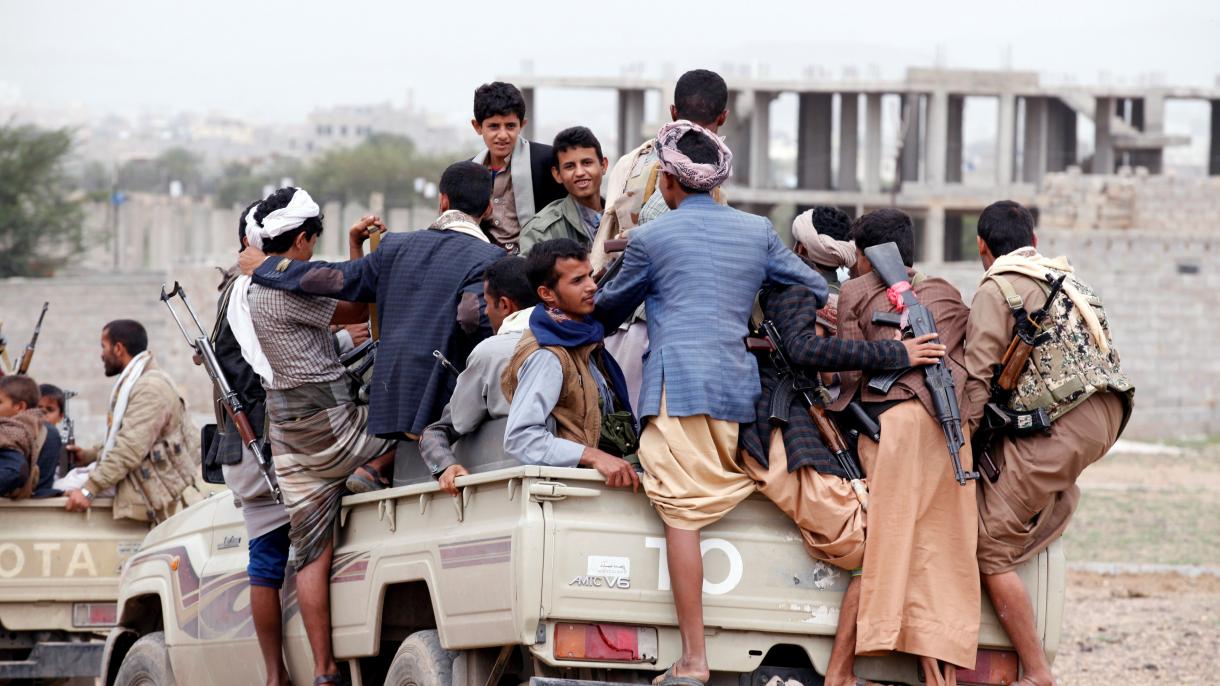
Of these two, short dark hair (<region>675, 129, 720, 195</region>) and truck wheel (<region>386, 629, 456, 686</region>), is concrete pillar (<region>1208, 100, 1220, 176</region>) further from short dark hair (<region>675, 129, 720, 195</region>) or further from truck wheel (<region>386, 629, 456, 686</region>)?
truck wheel (<region>386, 629, 456, 686</region>)

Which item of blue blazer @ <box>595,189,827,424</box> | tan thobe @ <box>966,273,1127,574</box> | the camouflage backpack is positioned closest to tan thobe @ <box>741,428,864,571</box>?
blue blazer @ <box>595,189,827,424</box>

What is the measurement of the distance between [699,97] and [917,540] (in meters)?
2.13

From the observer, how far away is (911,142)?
182ft

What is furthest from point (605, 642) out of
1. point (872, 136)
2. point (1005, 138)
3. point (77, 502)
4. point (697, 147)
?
point (1005, 138)

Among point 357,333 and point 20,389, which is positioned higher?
point 357,333

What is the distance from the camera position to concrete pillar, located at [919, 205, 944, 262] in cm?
4941

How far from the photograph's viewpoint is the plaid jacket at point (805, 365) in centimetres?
591

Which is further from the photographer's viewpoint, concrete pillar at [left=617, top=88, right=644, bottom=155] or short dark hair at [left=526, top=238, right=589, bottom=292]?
concrete pillar at [left=617, top=88, right=644, bottom=155]

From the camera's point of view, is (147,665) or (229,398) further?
(147,665)

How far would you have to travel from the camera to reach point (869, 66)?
5256 centimetres

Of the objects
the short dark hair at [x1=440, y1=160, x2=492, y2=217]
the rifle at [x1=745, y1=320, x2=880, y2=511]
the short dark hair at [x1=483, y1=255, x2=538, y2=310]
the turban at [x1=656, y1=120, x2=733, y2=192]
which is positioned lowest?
the rifle at [x1=745, y1=320, x2=880, y2=511]

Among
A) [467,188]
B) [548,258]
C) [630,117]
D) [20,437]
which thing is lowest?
[20,437]

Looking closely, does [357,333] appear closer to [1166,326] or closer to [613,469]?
[613,469]

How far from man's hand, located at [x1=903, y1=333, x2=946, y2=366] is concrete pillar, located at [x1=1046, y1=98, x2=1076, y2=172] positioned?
53935 mm
